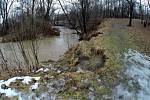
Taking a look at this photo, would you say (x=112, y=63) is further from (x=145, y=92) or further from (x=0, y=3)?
(x=0, y=3)

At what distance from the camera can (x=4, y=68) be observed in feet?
40.2

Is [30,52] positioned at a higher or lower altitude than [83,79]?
lower

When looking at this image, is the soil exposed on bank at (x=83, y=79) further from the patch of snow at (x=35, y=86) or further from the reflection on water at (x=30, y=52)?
the reflection on water at (x=30, y=52)

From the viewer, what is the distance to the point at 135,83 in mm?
8680

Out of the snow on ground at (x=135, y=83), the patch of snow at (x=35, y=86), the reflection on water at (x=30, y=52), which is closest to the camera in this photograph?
the snow on ground at (x=135, y=83)

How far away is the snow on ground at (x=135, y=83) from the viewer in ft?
26.1

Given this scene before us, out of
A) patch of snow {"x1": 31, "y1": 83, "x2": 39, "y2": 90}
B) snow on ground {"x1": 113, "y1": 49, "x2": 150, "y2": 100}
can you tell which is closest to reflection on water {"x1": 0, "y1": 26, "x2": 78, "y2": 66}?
patch of snow {"x1": 31, "y1": 83, "x2": 39, "y2": 90}

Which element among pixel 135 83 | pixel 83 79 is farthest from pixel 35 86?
pixel 135 83

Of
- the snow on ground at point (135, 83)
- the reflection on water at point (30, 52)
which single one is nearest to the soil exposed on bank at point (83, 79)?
the snow on ground at point (135, 83)

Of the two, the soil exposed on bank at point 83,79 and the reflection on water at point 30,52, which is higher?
the soil exposed on bank at point 83,79

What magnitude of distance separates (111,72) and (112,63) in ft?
3.27

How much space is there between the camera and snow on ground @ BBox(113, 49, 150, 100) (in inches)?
313

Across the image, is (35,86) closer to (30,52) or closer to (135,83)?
(135,83)

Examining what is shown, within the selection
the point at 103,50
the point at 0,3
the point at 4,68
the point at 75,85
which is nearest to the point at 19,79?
the point at 75,85
